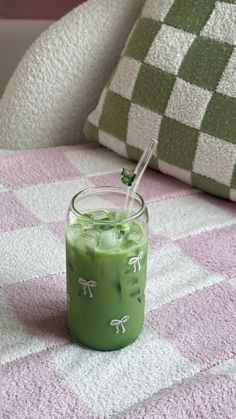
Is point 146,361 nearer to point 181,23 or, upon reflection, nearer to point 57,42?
point 181,23

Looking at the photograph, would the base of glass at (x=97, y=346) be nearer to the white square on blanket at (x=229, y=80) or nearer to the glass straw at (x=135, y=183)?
the glass straw at (x=135, y=183)

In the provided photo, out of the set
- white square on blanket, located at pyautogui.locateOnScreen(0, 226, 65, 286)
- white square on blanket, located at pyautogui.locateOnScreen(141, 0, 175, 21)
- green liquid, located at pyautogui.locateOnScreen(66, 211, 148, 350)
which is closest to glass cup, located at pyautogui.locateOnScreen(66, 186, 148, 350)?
green liquid, located at pyautogui.locateOnScreen(66, 211, 148, 350)

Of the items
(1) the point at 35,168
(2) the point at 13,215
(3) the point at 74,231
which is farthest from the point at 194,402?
(1) the point at 35,168

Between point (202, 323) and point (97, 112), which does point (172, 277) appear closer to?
point (202, 323)

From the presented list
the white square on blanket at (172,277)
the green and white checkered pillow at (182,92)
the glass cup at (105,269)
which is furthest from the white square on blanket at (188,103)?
the glass cup at (105,269)

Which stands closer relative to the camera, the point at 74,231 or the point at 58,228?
the point at 74,231

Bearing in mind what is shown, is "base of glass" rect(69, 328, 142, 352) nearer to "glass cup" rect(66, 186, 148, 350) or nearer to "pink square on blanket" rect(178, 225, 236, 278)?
"glass cup" rect(66, 186, 148, 350)
